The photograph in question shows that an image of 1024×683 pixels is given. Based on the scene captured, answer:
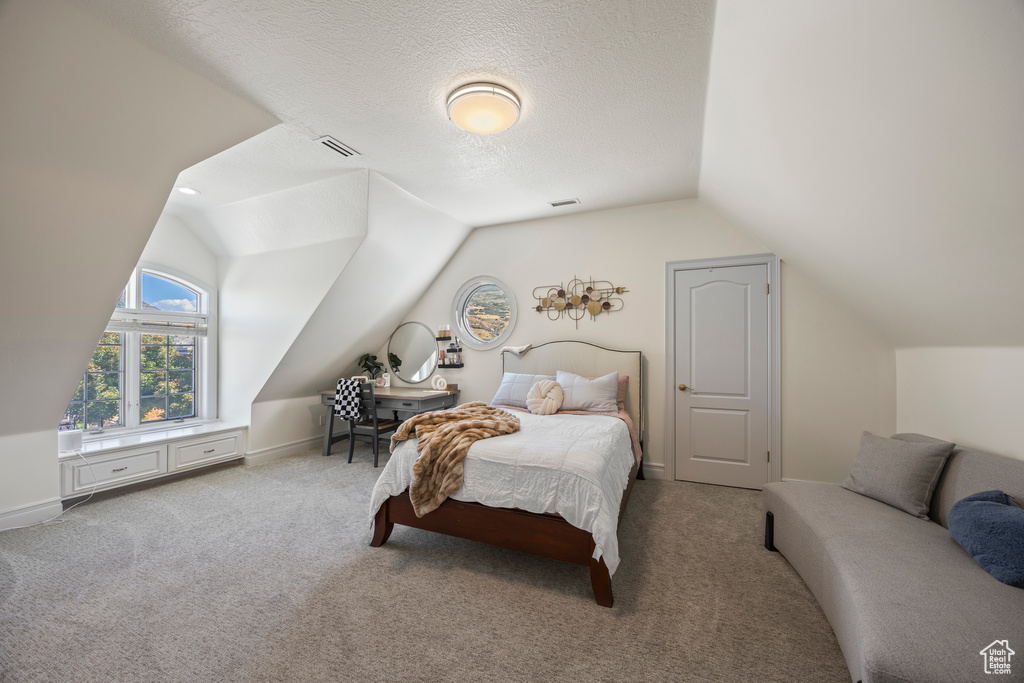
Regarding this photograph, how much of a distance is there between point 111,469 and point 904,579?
4.93m

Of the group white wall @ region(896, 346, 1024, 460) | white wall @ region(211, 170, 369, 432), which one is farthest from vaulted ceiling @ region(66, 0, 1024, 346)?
white wall @ region(211, 170, 369, 432)

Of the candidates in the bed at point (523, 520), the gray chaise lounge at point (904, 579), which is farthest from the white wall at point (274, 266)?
the gray chaise lounge at point (904, 579)

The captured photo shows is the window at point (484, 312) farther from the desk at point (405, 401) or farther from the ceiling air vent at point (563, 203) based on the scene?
the ceiling air vent at point (563, 203)

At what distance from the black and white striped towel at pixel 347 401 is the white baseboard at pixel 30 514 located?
205cm

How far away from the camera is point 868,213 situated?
77.2 inches

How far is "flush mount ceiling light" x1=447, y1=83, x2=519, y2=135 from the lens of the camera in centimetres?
212

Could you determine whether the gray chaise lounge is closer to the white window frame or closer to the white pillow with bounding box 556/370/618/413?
the white pillow with bounding box 556/370/618/413

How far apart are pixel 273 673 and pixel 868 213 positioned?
10.5 ft

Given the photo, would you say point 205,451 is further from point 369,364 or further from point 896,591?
point 896,591

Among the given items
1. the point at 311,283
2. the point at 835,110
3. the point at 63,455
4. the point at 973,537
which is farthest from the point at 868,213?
the point at 63,455

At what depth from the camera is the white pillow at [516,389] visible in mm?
3918

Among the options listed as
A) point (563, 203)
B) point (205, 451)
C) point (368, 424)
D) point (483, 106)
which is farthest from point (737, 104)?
point (205, 451)

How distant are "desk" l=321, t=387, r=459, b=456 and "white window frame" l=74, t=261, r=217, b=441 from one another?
3.90 feet

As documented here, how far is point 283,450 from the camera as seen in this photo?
4574mm
